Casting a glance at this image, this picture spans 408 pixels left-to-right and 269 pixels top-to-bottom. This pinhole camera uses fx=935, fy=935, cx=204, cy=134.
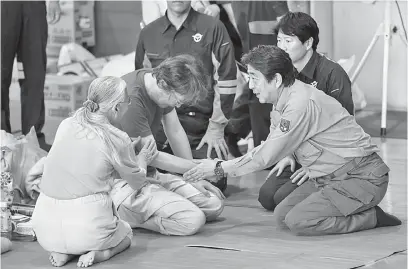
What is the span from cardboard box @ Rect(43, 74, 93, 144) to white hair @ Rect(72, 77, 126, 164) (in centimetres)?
341

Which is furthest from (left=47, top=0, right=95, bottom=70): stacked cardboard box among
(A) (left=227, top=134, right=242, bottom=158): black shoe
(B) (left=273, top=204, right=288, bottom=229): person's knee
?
(B) (left=273, top=204, right=288, bottom=229): person's knee

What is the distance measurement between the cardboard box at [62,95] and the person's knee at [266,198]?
277 centimetres

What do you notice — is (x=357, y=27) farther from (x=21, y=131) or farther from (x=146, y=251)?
(x=146, y=251)

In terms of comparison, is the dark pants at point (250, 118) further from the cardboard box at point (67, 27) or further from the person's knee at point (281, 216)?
the cardboard box at point (67, 27)

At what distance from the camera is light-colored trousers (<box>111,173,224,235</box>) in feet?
14.6

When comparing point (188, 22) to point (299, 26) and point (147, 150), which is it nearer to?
point (299, 26)

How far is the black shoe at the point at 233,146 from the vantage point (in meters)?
6.31

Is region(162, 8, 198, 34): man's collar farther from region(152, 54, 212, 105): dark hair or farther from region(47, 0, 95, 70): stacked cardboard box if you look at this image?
region(47, 0, 95, 70): stacked cardboard box

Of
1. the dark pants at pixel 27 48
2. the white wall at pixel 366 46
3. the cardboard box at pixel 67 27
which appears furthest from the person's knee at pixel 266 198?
the cardboard box at pixel 67 27

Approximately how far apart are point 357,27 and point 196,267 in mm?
4606

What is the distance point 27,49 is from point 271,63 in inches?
109

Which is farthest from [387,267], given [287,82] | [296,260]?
[287,82]

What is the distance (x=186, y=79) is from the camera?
4.43m

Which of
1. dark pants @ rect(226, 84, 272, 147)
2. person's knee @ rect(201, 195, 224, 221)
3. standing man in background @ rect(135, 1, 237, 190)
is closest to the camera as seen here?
person's knee @ rect(201, 195, 224, 221)
